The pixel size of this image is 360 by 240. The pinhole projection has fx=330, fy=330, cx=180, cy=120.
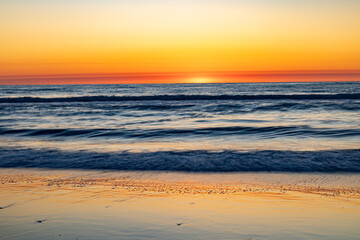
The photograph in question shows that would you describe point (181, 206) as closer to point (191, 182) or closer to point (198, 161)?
point (191, 182)

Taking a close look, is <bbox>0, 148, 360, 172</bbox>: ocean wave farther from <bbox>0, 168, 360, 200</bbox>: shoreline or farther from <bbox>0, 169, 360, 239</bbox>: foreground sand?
<bbox>0, 169, 360, 239</bbox>: foreground sand

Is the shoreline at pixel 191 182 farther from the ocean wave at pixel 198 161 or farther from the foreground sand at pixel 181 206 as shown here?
the ocean wave at pixel 198 161

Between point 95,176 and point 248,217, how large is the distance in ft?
11.5

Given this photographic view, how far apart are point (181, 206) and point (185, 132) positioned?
838 cm

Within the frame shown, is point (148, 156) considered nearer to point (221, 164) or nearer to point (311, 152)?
point (221, 164)

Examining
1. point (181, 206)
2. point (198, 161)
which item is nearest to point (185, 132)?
point (198, 161)

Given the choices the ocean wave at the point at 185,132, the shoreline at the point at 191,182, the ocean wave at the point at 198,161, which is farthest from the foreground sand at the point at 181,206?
the ocean wave at the point at 185,132

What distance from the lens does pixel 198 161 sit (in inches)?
293

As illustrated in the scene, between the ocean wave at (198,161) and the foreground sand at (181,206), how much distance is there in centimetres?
56

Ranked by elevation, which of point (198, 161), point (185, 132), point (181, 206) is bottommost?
point (185, 132)

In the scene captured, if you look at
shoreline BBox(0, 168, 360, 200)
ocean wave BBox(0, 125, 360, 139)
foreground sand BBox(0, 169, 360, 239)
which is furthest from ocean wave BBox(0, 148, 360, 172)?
ocean wave BBox(0, 125, 360, 139)

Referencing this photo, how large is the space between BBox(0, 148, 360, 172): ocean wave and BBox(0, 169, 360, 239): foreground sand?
0.56 metres

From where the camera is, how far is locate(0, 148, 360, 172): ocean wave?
22.7 ft

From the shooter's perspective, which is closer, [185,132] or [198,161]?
[198,161]
